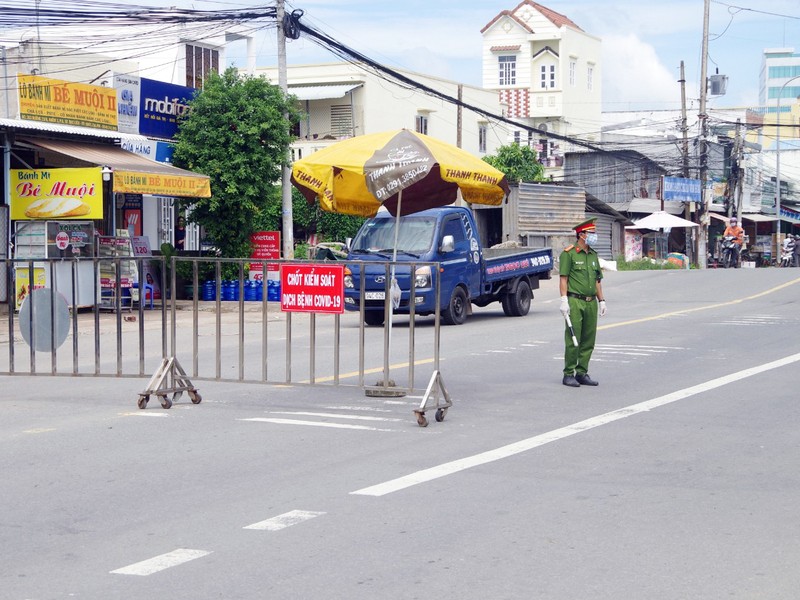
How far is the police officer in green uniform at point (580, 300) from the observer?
40.1 ft

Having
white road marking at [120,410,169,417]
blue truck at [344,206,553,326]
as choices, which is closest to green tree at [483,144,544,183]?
blue truck at [344,206,553,326]

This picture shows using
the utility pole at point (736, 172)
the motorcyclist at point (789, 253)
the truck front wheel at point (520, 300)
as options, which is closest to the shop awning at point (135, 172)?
the truck front wheel at point (520, 300)

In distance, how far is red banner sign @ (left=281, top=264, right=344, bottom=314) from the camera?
1081cm

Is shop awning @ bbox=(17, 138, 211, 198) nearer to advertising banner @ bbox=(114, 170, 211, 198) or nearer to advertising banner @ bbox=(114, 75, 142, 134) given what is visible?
advertising banner @ bbox=(114, 170, 211, 198)

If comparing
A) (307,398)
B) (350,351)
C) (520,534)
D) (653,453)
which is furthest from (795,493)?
(350,351)

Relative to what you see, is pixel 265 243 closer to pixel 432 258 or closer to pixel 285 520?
pixel 432 258

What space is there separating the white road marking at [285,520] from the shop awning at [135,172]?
54.6 feet

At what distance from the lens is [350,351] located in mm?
15703

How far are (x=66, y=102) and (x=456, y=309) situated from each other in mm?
9943

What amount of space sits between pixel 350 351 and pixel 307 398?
14.0ft

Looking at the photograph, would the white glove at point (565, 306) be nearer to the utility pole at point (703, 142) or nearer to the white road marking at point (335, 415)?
the white road marking at point (335, 415)

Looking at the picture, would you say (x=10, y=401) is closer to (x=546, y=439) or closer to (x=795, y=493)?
(x=546, y=439)

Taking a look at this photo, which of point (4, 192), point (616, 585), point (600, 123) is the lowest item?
point (616, 585)

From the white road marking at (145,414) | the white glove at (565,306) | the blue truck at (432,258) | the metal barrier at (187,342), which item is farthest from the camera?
the blue truck at (432,258)
